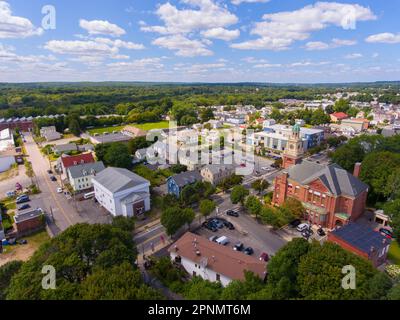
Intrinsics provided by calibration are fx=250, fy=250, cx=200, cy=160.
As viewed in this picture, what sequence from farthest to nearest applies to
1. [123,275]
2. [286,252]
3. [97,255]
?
1. [97,255]
2. [286,252]
3. [123,275]

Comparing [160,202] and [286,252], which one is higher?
[286,252]

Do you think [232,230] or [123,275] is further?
[232,230]

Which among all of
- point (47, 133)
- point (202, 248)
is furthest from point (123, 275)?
point (47, 133)

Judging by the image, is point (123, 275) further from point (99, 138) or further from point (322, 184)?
point (99, 138)

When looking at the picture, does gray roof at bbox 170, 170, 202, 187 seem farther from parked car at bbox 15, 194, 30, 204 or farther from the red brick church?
parked car at bbox 15, 194, 30, 204

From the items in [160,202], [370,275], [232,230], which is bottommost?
[232,230]

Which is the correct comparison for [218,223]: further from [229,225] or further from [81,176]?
[81,176]

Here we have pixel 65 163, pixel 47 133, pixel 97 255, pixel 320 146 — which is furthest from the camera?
pixel 47 133

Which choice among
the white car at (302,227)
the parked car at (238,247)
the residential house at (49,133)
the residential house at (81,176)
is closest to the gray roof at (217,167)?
the white car at (302,227)
